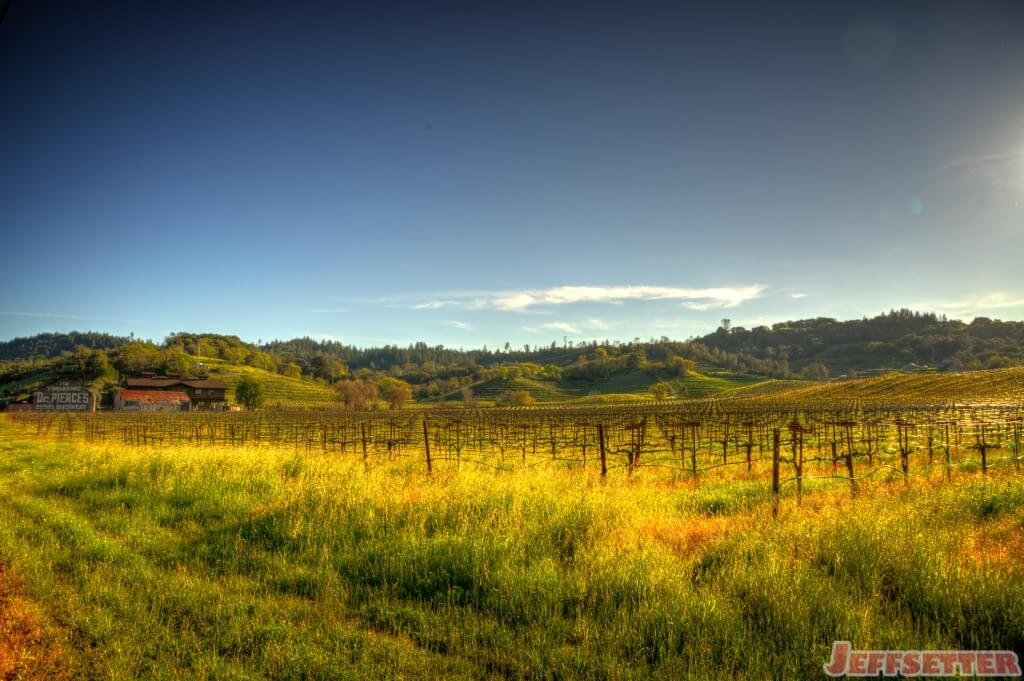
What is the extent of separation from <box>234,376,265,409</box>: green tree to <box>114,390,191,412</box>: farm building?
11779mm

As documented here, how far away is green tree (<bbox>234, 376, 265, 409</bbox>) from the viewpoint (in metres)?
110

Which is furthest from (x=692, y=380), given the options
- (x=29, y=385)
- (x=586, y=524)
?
(x=29, y=385)

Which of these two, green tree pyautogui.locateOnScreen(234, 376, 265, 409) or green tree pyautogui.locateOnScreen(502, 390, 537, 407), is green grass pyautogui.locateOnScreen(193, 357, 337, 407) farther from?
green tree pyautogui.locateOnScreen(502, 390, 537, 407)

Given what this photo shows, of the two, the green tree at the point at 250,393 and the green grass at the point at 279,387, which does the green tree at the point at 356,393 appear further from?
the green tree at the point at 250,393

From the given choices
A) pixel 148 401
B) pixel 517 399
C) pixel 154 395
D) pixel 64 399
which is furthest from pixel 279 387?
pixel 517 399

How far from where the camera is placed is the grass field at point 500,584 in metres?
4.62

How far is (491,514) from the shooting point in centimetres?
808

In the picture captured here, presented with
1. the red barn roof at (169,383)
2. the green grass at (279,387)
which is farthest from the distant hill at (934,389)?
the red barn roof at (169,383)

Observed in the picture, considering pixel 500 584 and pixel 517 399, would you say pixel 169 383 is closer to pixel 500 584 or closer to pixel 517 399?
pixel 517 399

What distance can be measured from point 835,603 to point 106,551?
945 centimetres

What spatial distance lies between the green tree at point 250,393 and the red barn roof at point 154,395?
13.0 meters

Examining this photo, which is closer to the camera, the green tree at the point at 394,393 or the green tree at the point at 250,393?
the green tree at the point at 250,393

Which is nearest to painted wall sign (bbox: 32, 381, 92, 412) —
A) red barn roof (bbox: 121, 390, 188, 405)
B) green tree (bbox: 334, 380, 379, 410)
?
red barn roof (bbox: 121, 390, 188, 405)

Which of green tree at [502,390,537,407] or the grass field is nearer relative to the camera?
the grass field
